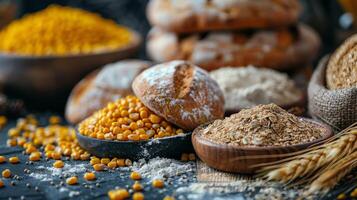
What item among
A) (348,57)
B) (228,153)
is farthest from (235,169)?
(348,57)

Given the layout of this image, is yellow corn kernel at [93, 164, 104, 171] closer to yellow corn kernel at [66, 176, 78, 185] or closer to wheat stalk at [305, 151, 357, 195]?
yellow corn kernel at [66, 176, 78, 185]

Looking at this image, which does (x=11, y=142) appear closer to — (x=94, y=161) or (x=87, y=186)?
(x=94, y=161)

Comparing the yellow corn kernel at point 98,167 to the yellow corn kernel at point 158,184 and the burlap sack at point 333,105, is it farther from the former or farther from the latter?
the burlap sack at point 333,105

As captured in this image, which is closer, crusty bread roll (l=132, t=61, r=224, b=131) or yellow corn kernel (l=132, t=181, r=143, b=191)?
yellow corn kernel (l=132, t=181, r=143, b=191)

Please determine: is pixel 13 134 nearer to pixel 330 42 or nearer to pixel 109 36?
pixel 109 36

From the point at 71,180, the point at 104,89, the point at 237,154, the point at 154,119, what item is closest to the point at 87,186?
the point at 71,180

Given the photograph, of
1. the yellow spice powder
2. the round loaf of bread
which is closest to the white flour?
the round loaf of bread

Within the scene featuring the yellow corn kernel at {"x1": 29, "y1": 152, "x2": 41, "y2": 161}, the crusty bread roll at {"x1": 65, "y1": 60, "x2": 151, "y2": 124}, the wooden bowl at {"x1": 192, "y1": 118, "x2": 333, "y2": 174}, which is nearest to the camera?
the wooden bowl at {"x1": 192, "y1": 118, "x2": 333, "y2": 174}
